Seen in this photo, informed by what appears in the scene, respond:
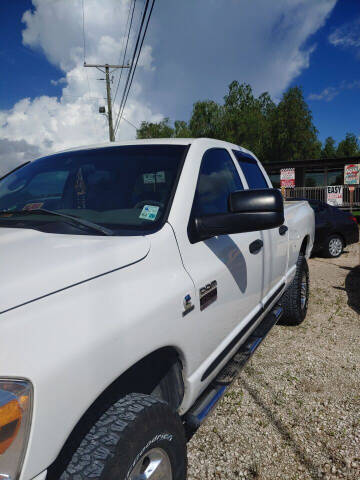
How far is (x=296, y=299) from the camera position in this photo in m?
4.01

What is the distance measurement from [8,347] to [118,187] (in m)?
1.23

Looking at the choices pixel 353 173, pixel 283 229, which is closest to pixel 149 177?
pixel 283 229

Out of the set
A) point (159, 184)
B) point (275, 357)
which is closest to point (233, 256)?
point (159, 184)

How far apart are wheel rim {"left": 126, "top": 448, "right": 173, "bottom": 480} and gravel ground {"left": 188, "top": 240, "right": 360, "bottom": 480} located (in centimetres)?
83

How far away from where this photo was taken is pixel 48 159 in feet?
8.35

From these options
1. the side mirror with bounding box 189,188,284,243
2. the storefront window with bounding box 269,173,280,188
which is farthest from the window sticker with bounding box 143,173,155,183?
the storefront window with bounding box 269,173,280,188

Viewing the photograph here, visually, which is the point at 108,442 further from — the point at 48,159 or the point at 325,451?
the point at 48,159

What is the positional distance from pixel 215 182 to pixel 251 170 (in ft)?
3.31

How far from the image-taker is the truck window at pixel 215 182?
211cm

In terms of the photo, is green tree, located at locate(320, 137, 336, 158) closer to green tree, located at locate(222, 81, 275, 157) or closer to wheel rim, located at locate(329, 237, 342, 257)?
green tree, located at locate(222, 81, 275, 157)

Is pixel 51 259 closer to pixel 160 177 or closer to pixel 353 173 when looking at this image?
pixel 160 177

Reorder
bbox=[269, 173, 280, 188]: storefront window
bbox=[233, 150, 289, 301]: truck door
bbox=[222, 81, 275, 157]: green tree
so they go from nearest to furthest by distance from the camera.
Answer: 1. bbox=[233, 150, 289, 301]: truck door
2. bbox=[269, 173, 280, 188]: storefront window
3. bbox=[222, 81, 275, 157]: green tree

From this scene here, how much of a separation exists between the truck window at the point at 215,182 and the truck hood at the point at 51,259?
623mm

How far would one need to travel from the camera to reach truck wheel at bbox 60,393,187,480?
111 cm
